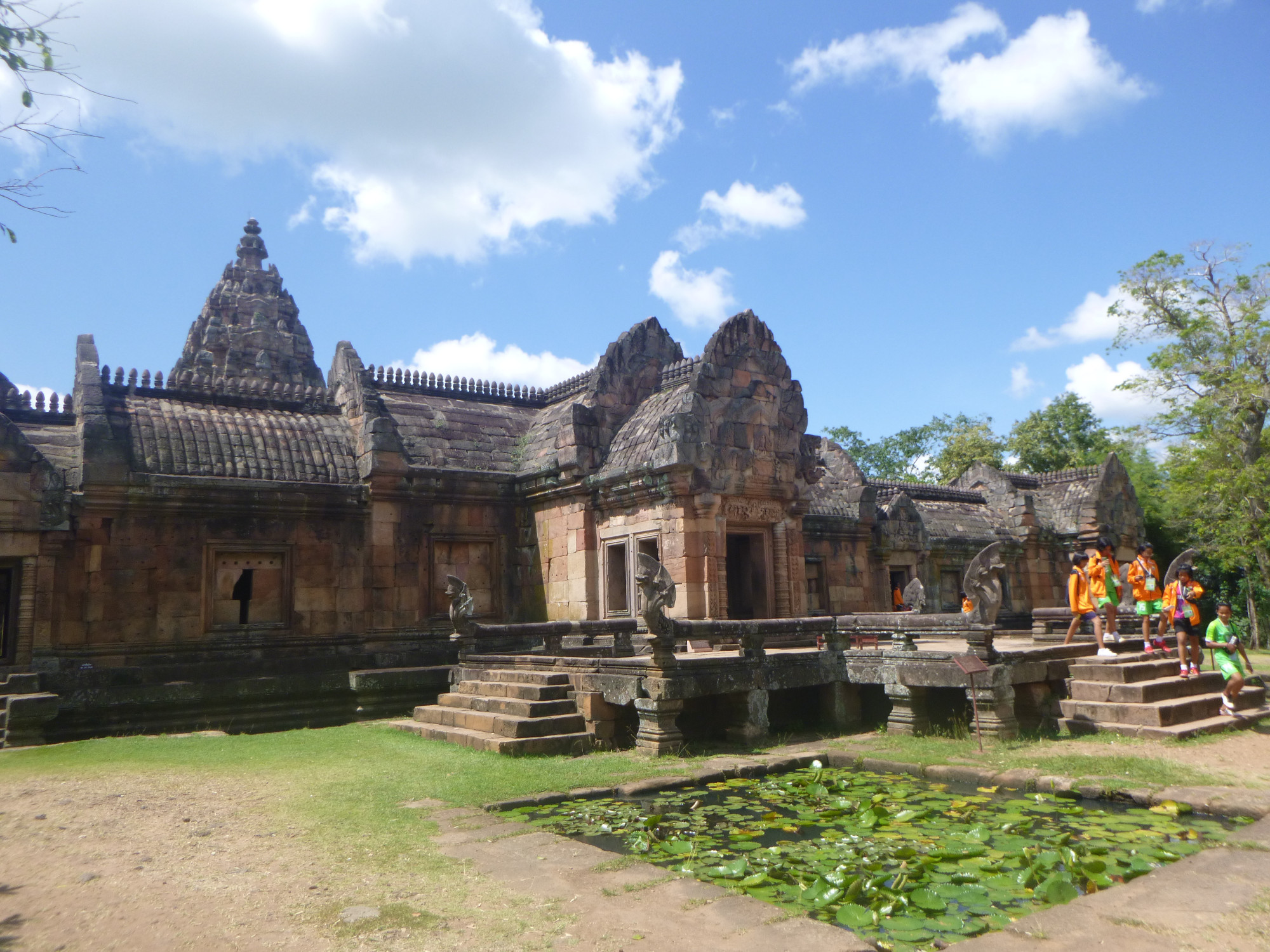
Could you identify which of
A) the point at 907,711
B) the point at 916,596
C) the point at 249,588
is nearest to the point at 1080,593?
the point at 907,711

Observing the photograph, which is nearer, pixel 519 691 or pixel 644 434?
pixel 519 691

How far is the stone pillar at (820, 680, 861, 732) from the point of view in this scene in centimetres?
1223

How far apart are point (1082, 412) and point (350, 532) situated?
39.1m

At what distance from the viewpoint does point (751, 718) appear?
1120 centimetres

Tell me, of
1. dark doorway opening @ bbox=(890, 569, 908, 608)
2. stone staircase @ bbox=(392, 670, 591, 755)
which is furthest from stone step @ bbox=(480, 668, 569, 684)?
dark doorway opening @ bbox=(890, 569, 908, 608)

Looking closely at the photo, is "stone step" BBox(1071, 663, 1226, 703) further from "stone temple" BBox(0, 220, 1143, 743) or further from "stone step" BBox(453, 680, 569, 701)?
"stone step" BBox(453, 680, 569, 701)

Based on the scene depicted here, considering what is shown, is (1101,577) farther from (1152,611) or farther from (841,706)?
(841,706)

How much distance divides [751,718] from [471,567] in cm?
709

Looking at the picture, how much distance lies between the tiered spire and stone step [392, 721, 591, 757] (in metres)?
22.8

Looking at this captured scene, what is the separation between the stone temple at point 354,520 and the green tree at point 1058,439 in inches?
1201

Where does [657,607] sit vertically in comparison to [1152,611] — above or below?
above

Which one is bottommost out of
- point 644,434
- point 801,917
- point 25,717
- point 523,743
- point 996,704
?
point 801,917

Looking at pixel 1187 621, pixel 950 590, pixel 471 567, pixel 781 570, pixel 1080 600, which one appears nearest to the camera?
pixel 1187 621

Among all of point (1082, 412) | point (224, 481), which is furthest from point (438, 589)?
point (1082, 412)
